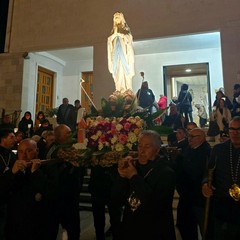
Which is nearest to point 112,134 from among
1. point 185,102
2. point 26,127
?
point 185,102

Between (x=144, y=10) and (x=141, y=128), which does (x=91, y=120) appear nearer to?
(x=141, y=128)

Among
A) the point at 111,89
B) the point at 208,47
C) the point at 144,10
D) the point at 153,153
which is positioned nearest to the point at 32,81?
the point at 111,89

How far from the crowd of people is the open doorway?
11.0m

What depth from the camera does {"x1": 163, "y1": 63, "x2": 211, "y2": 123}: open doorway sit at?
1398 cm

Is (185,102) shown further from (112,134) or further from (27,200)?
(27,200)

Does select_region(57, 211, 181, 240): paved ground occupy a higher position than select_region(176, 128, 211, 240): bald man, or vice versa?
select_region(176, 128, 211, 240): bald man

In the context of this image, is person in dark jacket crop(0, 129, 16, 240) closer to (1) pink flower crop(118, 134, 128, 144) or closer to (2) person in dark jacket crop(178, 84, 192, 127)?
(1) pink flower crop(118, 134, 128, 144)

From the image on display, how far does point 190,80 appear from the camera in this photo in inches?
570

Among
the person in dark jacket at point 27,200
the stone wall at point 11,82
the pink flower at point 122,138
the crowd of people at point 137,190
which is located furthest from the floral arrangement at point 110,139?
the stone wall at point 11,82

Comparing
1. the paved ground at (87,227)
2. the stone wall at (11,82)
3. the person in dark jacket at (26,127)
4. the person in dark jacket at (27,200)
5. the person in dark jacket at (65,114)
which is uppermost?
the stone wall at (11,82)

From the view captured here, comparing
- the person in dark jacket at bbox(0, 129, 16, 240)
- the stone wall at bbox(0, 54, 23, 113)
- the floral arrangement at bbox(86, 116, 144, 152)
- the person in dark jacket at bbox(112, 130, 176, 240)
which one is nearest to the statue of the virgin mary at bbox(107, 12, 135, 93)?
the person in dark jacket at bbox(0, 129, 16, 240)

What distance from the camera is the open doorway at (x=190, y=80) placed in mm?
13975

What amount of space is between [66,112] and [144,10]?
557 cm

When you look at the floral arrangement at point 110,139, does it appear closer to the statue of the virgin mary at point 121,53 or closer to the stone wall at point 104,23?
the statue of the virgin mary at point 121,53
